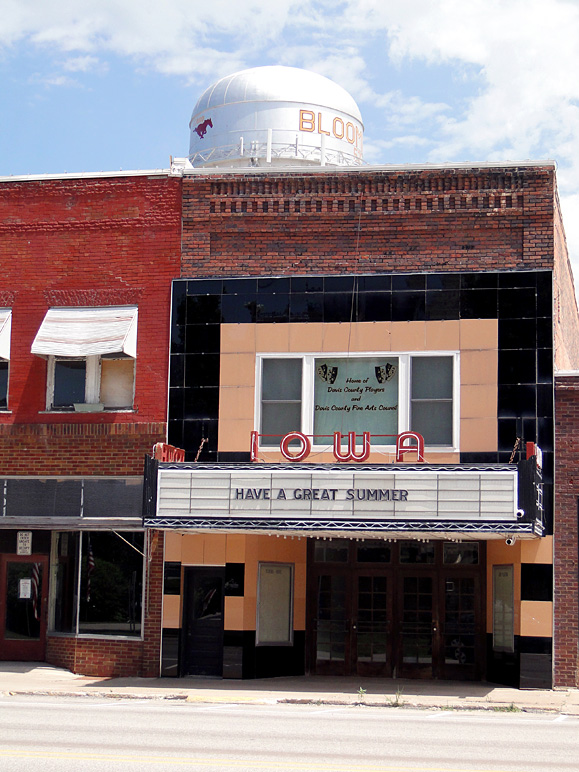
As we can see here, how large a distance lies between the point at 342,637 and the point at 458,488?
5.08m

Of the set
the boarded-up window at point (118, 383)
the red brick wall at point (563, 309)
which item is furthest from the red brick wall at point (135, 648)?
the red brick wall at point (563, 309)

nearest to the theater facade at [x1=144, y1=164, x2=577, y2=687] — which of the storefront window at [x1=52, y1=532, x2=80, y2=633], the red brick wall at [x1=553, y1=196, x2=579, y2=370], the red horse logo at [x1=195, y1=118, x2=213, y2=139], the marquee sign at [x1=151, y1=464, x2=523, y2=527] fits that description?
the red brick wall at [x1=553, y1=196, x2=579, y2=370]

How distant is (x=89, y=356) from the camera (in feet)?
70.7

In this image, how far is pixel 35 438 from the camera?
21672 mm

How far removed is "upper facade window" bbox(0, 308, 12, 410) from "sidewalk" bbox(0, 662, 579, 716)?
547 cm

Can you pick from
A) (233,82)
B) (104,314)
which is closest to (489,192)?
(104,314)

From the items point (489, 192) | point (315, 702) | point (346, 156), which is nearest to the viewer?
point (315, 702)

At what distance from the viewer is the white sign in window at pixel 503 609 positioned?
65.4 ft

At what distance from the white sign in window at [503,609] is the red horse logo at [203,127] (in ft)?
45.1

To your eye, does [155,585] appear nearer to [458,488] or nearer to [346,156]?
[458,488]

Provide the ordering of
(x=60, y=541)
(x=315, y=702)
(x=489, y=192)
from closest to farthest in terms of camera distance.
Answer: (x=315, y=702)
(x=489, y=192)
(x=60, y=541)

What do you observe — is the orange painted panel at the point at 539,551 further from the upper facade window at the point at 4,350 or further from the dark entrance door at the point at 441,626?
the upper facade window at the point at 4,350

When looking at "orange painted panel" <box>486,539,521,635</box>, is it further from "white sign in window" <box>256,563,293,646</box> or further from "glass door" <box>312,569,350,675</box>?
"white sign in window" <box>256,563,293,646</box>

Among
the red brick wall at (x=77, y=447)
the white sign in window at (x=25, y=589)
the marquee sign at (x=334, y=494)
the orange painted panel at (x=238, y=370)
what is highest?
the orange painted panel at (x=238, y=370)
